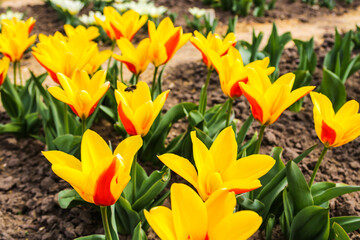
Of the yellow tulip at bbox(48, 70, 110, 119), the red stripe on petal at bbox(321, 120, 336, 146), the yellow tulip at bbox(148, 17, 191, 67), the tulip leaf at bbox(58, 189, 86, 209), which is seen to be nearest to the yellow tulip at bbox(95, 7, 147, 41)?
the yellow tulip at bbox(148, 17, 191, 67)

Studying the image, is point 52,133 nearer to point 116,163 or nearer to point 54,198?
point 54,198

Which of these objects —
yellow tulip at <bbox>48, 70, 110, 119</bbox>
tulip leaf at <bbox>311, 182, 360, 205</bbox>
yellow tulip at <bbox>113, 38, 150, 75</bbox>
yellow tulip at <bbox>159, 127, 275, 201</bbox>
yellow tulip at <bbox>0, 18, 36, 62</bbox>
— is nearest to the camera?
yellow tulip at <bbox>159, 127, 275, 201</bbox>

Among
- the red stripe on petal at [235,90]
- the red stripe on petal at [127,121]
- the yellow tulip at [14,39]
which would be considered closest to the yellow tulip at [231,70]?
the red stripe on petal at [235,90]

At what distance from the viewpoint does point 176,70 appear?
3.63m

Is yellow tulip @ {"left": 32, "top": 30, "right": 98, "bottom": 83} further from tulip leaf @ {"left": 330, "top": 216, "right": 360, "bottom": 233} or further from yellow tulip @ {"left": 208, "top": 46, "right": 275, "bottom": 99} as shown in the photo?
tulip leaf @ {"left": 330, "top": 216, "right": 360, "bottom": 233}

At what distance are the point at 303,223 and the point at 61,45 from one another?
4.51 feet

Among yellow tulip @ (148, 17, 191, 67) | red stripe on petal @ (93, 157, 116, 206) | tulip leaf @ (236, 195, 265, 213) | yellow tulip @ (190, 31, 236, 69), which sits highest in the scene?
yellow tulip @ (190, 31, 236, 69)

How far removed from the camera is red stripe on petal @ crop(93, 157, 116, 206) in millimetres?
1046

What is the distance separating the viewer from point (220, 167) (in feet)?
4.14

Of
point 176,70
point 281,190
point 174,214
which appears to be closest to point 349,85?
point 176,70

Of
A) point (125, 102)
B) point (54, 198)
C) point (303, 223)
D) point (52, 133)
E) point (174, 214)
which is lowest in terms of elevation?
point (54, 198)

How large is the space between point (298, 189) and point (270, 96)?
0.44m

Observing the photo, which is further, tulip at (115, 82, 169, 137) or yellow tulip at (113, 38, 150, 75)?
yellow tulip at (113, 38, 150, 75)

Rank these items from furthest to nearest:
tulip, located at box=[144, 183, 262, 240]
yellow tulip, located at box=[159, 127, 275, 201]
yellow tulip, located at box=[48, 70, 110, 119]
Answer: yellow tulip, located at box=[48, 70, 110, 119], yellow tulip, located at box=[159, 127, 275, 201], tulip, located at box=[144, 183, 262, 240]
